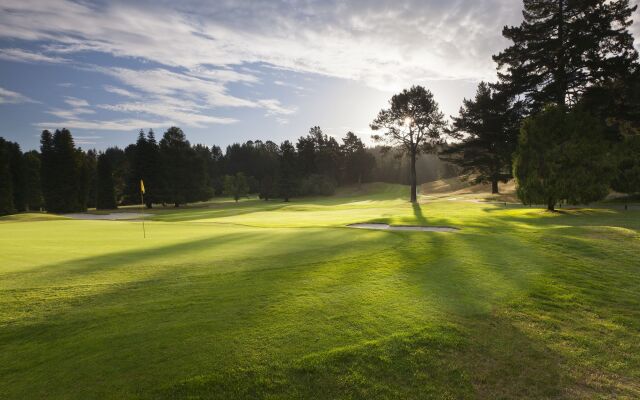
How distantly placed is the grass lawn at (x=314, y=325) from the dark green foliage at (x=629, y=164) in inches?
960

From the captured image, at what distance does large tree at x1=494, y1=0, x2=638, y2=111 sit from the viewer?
30.9 m

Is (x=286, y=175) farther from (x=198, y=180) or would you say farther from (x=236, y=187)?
(x=198, y=180)

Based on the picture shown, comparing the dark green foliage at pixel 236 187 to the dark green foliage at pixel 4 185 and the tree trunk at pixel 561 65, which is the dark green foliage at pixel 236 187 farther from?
the tree trunk at pixel 561 65

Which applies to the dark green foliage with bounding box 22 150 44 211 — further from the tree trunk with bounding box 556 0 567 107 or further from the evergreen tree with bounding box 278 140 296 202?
the tree trunk with bounding box 556 0 567 107

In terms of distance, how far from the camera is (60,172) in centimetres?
5472

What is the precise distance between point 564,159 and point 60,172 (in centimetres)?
6824

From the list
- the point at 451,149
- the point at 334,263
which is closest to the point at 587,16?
the point at 451,149

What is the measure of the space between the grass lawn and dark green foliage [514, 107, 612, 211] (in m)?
15.2

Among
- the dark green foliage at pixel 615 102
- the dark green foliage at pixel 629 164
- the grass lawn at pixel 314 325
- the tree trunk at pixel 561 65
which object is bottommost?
the grass lawn at pixel 314 325

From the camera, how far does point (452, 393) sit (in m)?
4.97

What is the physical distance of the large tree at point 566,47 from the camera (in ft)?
101

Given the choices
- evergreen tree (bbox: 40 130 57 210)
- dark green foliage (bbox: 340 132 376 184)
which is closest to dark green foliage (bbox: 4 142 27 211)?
evergreen tree (bbox: 40 130 57 210)

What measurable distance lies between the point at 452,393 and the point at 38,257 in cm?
Result: 1257

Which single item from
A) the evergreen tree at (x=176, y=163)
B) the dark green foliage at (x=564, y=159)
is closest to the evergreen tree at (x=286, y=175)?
the evergreen tree at (x=176, y=163)
